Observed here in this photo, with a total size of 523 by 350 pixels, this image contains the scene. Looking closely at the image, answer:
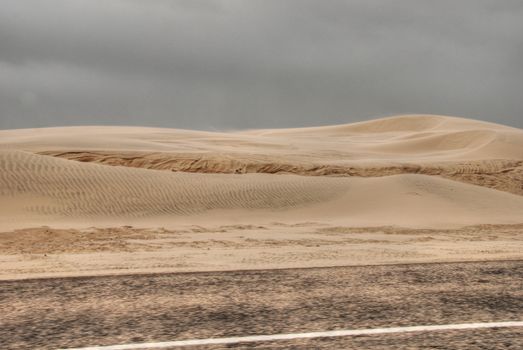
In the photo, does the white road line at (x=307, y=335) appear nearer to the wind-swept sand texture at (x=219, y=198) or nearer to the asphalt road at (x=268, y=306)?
the asphalt road at (x=268, y=306)

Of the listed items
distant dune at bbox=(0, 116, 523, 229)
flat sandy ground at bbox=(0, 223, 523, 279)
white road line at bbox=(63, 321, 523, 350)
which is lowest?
flat sandy ground at bbox=(0, 223, 523, 279)

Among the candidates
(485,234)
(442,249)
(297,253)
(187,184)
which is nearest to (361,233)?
(485,234)

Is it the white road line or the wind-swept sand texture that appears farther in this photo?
the wind-swept sand texture

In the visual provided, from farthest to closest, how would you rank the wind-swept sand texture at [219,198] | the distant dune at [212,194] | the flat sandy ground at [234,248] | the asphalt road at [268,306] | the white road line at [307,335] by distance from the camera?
the distant dune at [212,194] < the wind-swept sand texture at [219,198] < the flat sandy ground at [234,248] < the asphalt road at [268,306] < the white road line at [307,335]

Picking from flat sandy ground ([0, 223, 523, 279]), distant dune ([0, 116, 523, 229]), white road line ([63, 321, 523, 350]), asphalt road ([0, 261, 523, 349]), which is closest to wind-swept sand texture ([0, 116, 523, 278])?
distant dune ([0, 116, 523, 229])

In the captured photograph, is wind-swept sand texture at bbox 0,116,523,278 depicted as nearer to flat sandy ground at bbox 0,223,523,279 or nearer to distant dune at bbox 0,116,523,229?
distant dune at bbox 0,116,523,229

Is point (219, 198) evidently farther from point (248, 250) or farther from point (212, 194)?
point (248, 250)

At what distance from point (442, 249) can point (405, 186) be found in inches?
538

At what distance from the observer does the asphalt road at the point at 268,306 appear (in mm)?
5203

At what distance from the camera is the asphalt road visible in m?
5.20

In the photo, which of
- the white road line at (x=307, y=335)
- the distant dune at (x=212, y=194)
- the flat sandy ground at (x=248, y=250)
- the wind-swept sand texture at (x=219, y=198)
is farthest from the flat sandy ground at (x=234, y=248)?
the white road line at (x=307, y=335)

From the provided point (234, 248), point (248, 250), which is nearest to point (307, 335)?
point (248, 250)

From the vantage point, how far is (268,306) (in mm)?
6379

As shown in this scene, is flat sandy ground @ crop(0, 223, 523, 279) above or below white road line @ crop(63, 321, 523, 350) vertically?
below
